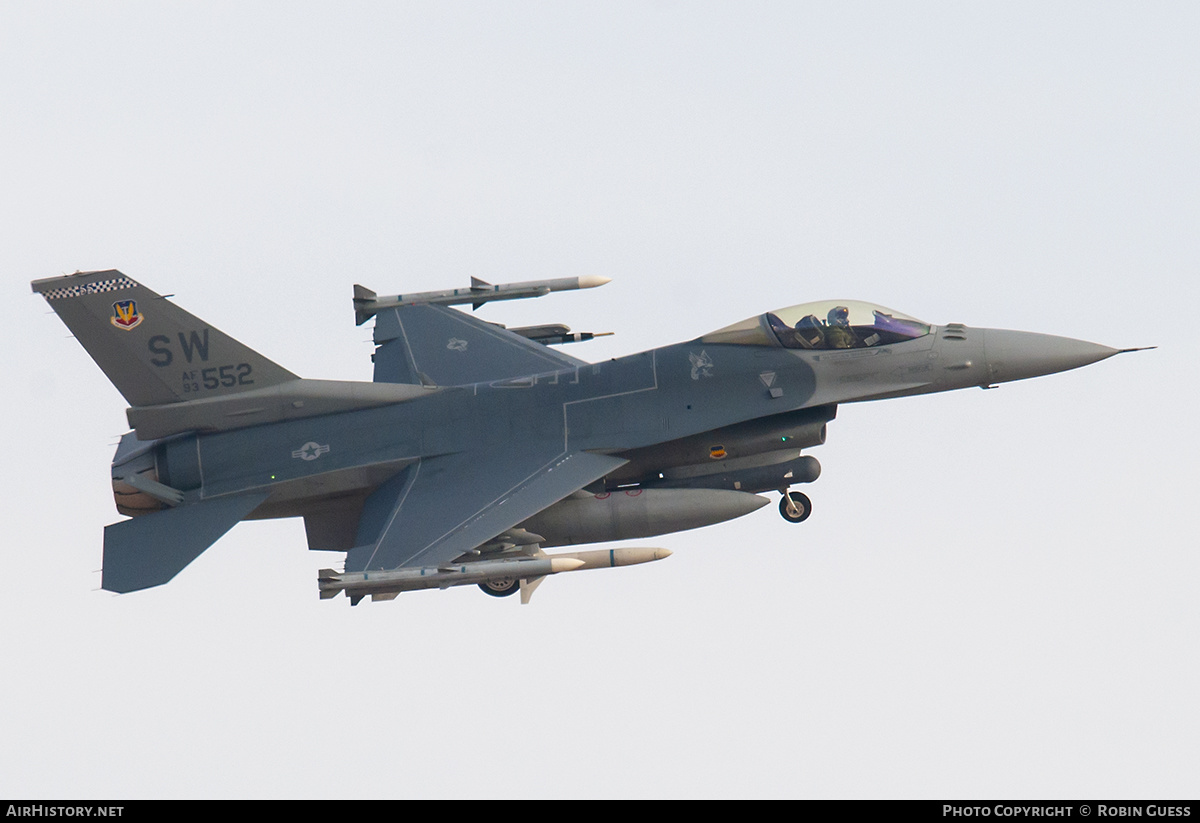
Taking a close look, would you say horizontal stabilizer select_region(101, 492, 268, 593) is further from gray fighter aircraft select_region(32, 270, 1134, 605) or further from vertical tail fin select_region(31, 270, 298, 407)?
vertical tail fin select_region(31, 270, 298, 407)

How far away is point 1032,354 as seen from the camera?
23.9 metres

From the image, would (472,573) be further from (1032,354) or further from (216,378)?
(1032,354)

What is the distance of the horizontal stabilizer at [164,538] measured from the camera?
926 inches

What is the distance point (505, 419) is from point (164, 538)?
4684 millimetres

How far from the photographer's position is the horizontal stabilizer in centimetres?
2353

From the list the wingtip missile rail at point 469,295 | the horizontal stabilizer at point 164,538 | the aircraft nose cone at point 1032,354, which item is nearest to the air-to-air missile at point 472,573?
the horizontal stabilizer at point 164,538

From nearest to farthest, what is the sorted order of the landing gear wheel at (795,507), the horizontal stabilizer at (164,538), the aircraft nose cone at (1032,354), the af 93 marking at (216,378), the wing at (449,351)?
the horizontal stabilizer at (164,538), the aircraft nose cone at (1032,354), the af 93 marking at (216,378), the landing gear wheel at (795,507), the wing at (449,351)

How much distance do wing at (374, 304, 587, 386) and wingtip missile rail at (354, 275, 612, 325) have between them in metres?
0.18

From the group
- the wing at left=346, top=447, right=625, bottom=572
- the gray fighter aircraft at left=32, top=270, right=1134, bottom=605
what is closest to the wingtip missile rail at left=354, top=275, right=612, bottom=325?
the gray fighter aircraft at left=32, top=270, right=1134, bottom=605

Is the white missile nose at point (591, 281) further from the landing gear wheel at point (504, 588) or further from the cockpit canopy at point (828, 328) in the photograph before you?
the landing gear wheel at point (504, 588)

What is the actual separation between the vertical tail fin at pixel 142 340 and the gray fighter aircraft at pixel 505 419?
0.06ft

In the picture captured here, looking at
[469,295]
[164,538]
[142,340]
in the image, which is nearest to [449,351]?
[469,295]

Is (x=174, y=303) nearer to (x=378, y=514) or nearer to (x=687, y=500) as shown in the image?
(x=378, y=514)

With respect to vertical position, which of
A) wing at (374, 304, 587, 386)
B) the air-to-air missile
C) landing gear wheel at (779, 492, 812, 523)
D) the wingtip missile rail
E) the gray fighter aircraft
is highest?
the wingtip missile rail
